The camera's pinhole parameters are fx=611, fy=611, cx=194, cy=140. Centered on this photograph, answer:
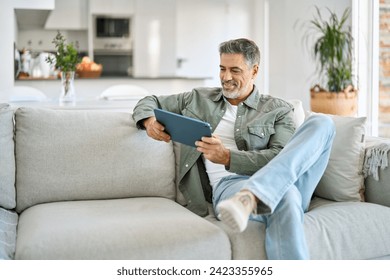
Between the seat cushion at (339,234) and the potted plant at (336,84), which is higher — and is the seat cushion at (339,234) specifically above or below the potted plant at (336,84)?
below

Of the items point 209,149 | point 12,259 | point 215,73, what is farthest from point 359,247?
point 215,73

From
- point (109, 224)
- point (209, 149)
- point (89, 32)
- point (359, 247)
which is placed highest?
point (89, 32)

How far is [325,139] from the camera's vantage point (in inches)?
83.6

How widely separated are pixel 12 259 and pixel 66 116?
2.47 feet

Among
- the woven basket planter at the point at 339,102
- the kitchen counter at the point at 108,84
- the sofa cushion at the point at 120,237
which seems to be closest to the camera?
the sofa cushion at the point at 120,237

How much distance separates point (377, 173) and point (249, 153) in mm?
552

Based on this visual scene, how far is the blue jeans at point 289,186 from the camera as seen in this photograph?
6.34ft

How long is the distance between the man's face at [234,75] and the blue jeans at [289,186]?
16.2 inches

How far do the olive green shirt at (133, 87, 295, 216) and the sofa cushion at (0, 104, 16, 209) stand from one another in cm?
50

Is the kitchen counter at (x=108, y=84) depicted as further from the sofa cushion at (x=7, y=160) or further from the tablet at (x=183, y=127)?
the tablet at (x=183, y=127)

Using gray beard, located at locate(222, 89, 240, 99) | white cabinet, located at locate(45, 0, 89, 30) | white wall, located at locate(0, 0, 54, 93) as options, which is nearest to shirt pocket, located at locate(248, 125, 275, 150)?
gray beard, located at locate(222, 89, 240, 99)

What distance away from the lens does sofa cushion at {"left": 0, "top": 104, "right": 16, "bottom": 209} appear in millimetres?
2365

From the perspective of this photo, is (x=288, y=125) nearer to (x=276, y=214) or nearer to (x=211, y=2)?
(x=276, y=214)

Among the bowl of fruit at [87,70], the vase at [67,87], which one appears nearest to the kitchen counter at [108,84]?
the bowl of fruit at [87,70]
